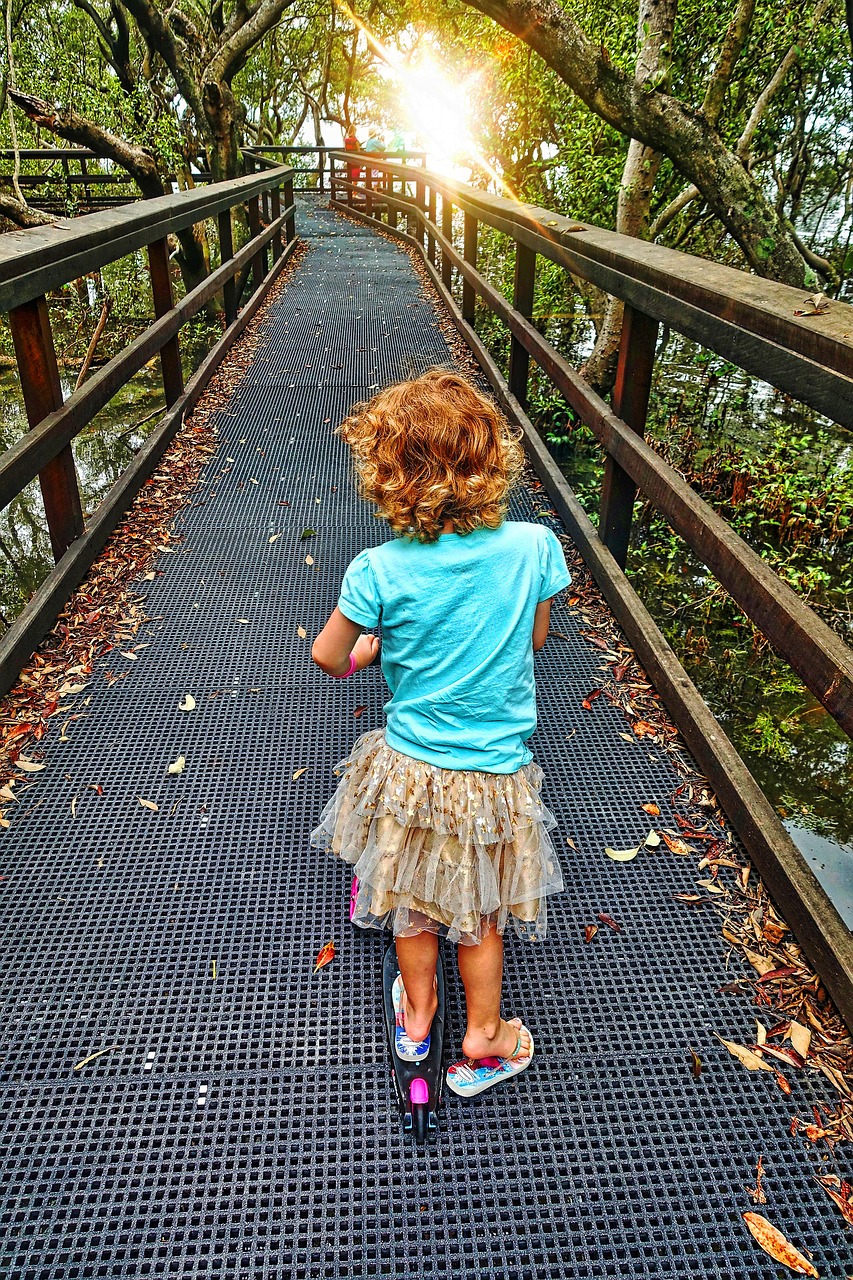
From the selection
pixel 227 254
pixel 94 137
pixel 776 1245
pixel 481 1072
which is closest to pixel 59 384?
pixel 481 1072

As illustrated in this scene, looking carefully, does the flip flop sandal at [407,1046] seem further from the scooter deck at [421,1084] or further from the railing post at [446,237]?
the railing post at [446,237]

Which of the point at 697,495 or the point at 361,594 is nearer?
the point at 361,594

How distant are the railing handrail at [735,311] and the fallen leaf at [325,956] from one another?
1.57 meters

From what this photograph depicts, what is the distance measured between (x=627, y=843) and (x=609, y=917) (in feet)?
0.87

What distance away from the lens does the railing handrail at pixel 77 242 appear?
9.05ft

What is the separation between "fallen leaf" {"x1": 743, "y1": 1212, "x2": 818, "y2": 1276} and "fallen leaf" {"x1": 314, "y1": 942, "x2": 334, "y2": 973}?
3.13ft

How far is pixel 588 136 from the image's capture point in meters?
9.83

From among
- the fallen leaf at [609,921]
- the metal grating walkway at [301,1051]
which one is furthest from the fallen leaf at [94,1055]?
the fallen leaf at [609,921]

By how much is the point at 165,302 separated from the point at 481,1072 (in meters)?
4.31

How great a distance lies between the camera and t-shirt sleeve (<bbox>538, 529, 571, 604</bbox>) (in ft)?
5.82

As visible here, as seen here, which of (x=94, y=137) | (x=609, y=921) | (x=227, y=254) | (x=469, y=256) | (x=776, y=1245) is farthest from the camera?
(x=94, y=137)

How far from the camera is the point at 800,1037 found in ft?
6.21

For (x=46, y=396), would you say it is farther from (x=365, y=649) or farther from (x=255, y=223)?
(x=255, y=223)

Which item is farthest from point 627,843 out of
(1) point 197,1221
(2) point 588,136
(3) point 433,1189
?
(2) point 588,136
